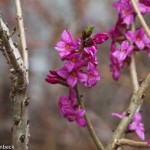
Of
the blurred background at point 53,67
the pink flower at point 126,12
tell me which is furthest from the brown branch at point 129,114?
the blurred background at point 53,67

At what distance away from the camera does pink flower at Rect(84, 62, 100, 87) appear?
133 cm

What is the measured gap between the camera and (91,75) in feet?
4.40

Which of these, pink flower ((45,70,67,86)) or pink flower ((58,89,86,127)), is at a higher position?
pink flower ((45,70,67,86))

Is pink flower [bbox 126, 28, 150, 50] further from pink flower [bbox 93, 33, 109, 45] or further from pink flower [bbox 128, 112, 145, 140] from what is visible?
pink flower [bbox 93, 33, 109, 45]

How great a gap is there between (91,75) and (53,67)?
15.9 feet

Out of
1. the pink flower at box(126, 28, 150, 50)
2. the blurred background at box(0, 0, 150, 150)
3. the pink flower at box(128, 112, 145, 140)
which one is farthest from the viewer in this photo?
the blurred background at box(0, 0, 150, 150)

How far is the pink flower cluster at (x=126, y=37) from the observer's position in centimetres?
178

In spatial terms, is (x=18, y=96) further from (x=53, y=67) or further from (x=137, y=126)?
(x=53, y=67)

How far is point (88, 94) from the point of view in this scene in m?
6.55

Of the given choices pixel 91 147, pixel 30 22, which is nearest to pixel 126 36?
pixel 91 147

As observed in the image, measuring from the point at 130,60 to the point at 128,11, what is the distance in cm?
22

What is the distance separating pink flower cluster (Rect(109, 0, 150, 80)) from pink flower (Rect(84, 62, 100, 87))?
461 mm

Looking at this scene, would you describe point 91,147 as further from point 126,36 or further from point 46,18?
point 126,36

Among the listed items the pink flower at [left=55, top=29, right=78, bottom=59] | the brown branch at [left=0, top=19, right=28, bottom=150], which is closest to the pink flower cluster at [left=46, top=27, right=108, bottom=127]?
the pink flower at [left=55, top=29, right=78, bottom=59]
